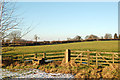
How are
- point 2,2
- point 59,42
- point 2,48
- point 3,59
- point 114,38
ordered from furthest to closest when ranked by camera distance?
point 114,38 < point 59,42 < point 3,59 < point 2,48 < point 2,2

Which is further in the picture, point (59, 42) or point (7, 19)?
point (59, 42)

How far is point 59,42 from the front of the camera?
33750mm

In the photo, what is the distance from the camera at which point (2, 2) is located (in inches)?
342

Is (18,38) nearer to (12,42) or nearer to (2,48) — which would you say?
(12,42)

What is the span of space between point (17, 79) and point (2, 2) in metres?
5.07

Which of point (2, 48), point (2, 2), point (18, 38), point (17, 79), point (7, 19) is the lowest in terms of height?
point (17, 79)

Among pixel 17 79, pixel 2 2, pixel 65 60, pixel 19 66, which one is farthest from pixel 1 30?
pixel 65 60

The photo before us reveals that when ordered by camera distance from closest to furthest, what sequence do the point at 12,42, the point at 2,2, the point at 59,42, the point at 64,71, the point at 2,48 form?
the point at 2,2 → the point at 64,71 → the point at 12,42 → the point at 2,48 → the point at 59,42

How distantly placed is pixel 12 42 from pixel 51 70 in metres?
3.72

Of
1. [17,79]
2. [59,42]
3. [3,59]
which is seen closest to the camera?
[17,79]

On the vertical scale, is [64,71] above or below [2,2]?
below

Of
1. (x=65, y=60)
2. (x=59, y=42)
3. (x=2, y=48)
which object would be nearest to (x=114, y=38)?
(x=59, y=42)

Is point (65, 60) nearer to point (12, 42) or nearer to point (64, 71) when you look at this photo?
point (64, 71)

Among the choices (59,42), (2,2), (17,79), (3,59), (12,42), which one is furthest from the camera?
(59,42)
